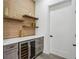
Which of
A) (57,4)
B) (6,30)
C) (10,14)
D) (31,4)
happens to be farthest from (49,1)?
(6,30)

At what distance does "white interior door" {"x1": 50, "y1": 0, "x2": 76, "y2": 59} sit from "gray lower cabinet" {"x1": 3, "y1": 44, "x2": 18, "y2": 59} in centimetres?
207

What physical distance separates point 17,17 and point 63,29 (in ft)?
6.44

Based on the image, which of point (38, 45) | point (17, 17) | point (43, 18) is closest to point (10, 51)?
point (17, 17)

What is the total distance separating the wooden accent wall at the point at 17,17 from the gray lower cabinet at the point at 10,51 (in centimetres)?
82

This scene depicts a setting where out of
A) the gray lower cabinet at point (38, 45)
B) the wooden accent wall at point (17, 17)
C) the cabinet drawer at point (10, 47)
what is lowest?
the gray lower cabinet at point (38, 45)

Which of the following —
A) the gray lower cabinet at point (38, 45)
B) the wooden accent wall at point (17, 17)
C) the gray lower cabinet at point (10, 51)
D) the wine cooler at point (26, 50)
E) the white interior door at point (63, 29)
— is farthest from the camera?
the gray lower cabinet at point (38, 45)

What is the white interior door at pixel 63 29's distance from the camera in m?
3.89

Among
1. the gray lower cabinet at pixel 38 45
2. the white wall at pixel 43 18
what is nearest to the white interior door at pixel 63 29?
the white wall at pixel 43 18

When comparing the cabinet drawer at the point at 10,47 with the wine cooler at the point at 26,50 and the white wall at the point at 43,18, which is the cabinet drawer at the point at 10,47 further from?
the white wall at the point at 43,18

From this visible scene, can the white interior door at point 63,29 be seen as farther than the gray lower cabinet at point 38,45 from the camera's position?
No

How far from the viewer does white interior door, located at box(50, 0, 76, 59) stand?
389cm

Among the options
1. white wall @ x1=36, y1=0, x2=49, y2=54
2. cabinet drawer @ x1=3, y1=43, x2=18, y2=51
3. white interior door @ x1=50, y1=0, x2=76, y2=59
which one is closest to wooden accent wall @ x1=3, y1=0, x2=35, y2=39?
white wall @ x1=36, y1=0, x2=49, y2=54

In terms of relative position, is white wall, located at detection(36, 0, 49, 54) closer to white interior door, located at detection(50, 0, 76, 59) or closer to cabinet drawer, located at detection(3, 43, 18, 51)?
white interior door, located at detection(50, 0, 76, 59)

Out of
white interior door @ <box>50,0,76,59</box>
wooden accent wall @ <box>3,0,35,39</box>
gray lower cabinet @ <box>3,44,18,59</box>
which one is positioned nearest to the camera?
gray lower cabinet @ <box>3,44,18,59</box>
